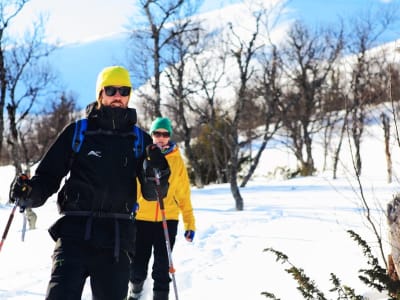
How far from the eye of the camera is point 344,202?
10516 mm

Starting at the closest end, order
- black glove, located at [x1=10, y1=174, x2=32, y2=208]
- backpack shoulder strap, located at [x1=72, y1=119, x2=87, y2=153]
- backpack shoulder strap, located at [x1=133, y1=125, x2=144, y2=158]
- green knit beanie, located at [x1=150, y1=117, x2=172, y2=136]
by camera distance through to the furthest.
Answer: black glove, located at [x1=10, y1=174, x2=32, y2=208]
backpack shoulder strap, located at [x1=72, y1=119, x2=87, y2=153]
backpack shoulder strap, located at [x1=133, y1=125, x2=144, y2=158]
green knit beanie, located at [x1=150, y1=117, x2=172, y2=136]

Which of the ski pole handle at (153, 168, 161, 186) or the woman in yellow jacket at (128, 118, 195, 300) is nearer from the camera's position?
the ski pole handle at (153, 168, 161, 186)

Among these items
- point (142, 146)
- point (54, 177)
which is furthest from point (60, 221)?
point (142, 146)

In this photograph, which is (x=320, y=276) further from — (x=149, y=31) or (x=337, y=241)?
(x=149, y=31)

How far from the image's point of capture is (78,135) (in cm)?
249

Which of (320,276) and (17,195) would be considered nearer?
(17,195)

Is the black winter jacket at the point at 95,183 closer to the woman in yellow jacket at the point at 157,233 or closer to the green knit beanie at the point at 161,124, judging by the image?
the woman in yellow jacket at the point at 157,233

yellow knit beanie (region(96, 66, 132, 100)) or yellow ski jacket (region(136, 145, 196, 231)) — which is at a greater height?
yellow knit beanie (region(96, 66, 132, 100))

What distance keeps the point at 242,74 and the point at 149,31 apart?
Answer: 5338mm

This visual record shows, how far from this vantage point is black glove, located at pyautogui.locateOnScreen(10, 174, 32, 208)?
2337 mm

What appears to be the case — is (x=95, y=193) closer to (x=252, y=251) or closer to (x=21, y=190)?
(x=21, y=190)

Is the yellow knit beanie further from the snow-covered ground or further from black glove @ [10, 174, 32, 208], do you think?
the snow-covered ground

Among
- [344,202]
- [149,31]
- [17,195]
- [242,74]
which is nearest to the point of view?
[17,195]

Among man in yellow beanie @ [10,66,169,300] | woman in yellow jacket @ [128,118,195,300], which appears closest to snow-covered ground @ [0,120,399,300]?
woman in yellow jacket @ [128,118,195,300]
